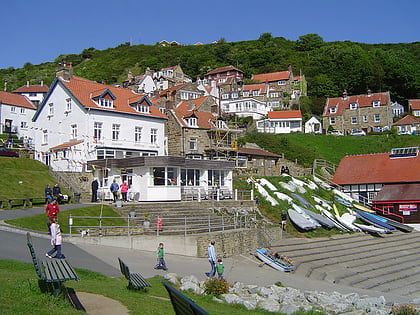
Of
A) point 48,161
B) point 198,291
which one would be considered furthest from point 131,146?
point 198,291

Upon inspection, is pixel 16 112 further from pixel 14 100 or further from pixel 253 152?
pixel 253 152

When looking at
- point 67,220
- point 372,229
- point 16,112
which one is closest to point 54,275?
point 67,220

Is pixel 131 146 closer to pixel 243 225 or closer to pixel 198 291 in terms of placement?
pixel 243 225

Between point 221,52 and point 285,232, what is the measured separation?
397 feet

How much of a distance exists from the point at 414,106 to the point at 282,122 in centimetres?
2618

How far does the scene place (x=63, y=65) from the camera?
134 feet

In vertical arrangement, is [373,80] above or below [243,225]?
above

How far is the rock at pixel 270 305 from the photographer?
1148 cm

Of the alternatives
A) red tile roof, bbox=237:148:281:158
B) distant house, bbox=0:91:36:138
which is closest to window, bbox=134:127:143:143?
red tile roof, bbox=237:148:281:158

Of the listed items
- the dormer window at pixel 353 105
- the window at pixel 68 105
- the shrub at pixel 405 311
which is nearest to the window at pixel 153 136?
the window at pixel 68 105

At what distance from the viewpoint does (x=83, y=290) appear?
31.7 feet

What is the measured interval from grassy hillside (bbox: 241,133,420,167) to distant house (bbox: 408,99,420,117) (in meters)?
20.2

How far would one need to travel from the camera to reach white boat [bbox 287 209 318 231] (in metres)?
28.1

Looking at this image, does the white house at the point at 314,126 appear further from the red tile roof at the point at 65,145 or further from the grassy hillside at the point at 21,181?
the grassy hillside at the point at 21,181
